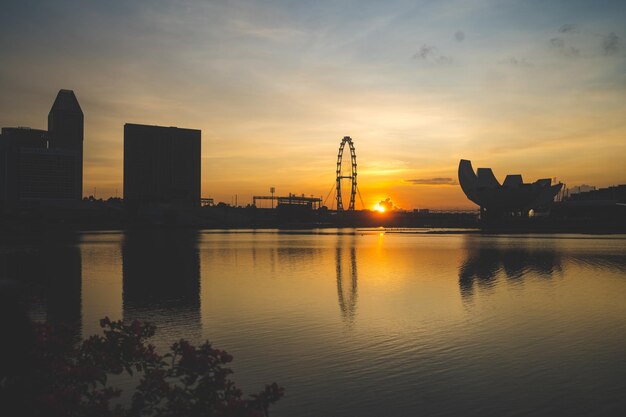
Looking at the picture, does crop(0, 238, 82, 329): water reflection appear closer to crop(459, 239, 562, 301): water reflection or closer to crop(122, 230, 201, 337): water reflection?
crop(122, 230, 201, 337): water reflection

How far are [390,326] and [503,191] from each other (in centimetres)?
17243

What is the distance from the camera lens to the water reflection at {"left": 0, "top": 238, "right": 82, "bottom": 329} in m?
21.0

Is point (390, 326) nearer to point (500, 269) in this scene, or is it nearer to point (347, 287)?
point (347, 287)

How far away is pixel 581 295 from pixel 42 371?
25.7 m

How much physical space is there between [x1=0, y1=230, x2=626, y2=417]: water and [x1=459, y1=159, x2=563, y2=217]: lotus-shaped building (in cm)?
14852

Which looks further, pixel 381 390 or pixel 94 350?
pixel 381 390

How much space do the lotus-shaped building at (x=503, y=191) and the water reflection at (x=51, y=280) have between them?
155 meters

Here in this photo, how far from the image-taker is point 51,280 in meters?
31.4

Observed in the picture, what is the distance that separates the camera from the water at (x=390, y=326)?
1213 centimetres

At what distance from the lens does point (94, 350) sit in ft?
26.3

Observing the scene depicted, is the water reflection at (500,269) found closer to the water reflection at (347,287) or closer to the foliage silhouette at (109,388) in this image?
the water reflection at (347,287)

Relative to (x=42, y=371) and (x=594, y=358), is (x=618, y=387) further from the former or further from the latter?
(x=42, y=371)

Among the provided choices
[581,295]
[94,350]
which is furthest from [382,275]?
[94,350]

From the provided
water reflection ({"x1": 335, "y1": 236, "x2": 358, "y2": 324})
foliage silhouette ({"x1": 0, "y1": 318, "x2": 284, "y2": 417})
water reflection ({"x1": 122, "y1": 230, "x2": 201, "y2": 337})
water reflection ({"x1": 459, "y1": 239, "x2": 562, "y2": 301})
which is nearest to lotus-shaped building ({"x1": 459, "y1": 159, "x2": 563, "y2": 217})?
water reflection ({"x1": 459, "y1": 239, "x2": 562, "y2": 301})
